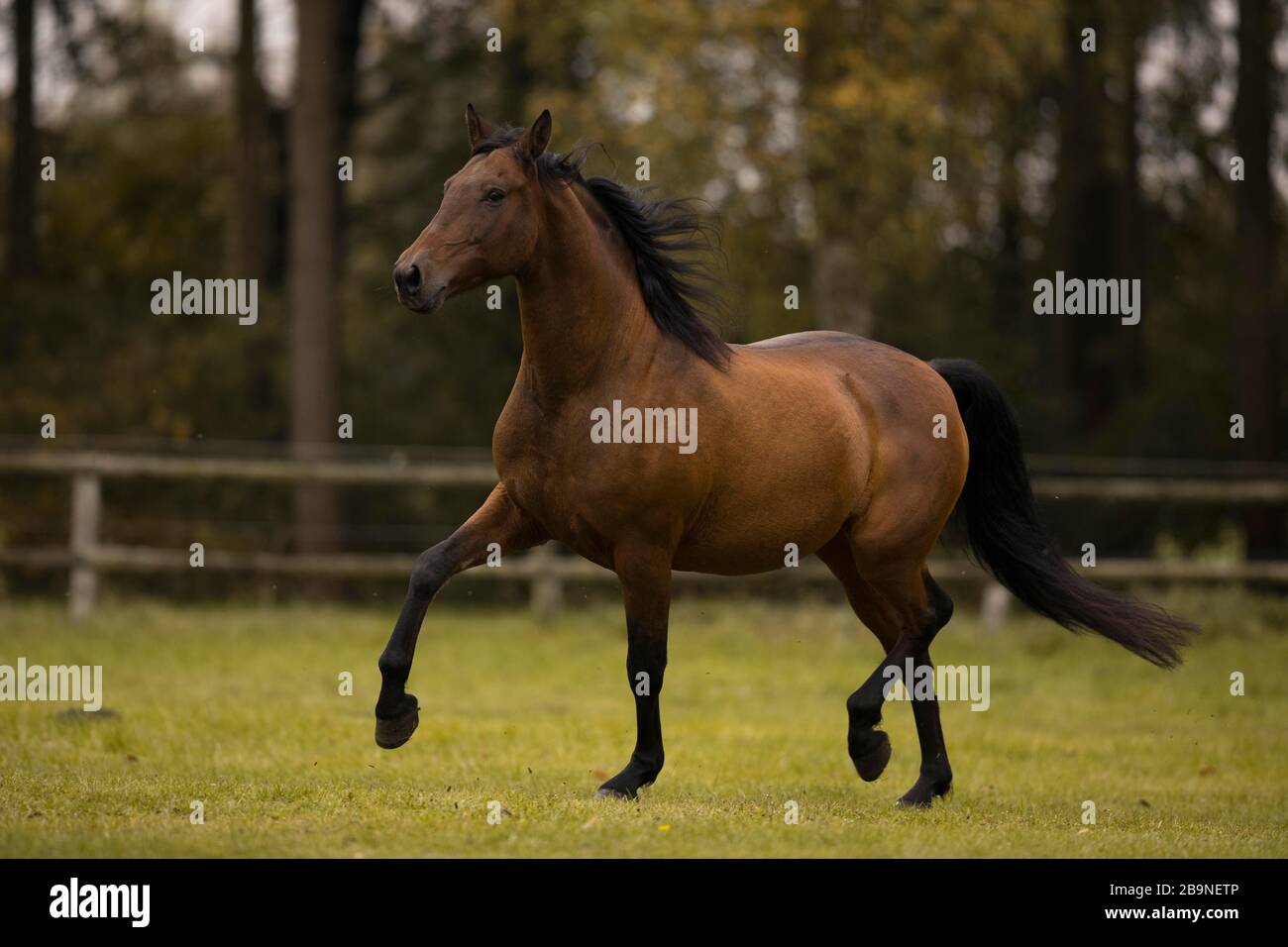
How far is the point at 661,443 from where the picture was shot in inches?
238

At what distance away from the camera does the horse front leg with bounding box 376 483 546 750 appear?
19.4 ft

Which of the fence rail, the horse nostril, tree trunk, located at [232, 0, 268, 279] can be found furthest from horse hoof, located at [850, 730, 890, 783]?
tree trunk, located at [232, 0, 268, 279]

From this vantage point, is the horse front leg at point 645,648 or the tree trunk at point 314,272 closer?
the horse front leg at point 645,648

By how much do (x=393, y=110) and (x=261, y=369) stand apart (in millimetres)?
6827

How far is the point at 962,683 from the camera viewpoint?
11.4 metres

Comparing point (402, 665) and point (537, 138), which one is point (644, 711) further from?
point (537, 138)

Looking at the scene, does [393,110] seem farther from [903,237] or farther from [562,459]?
[562,459]

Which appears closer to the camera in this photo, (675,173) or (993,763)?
(993,763)

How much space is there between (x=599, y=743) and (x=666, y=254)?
121 inches

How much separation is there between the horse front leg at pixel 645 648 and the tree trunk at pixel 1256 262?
39.3 feet

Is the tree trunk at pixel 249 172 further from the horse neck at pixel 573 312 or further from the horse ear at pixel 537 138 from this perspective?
the horse ear at pixel 537 138

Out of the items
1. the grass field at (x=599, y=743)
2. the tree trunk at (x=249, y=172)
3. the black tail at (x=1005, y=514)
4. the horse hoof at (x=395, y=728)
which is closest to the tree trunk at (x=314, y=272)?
the grass field at (x=599, y=743)

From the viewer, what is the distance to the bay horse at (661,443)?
5.95 meters

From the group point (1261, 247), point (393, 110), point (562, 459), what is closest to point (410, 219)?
point (393, 110)
